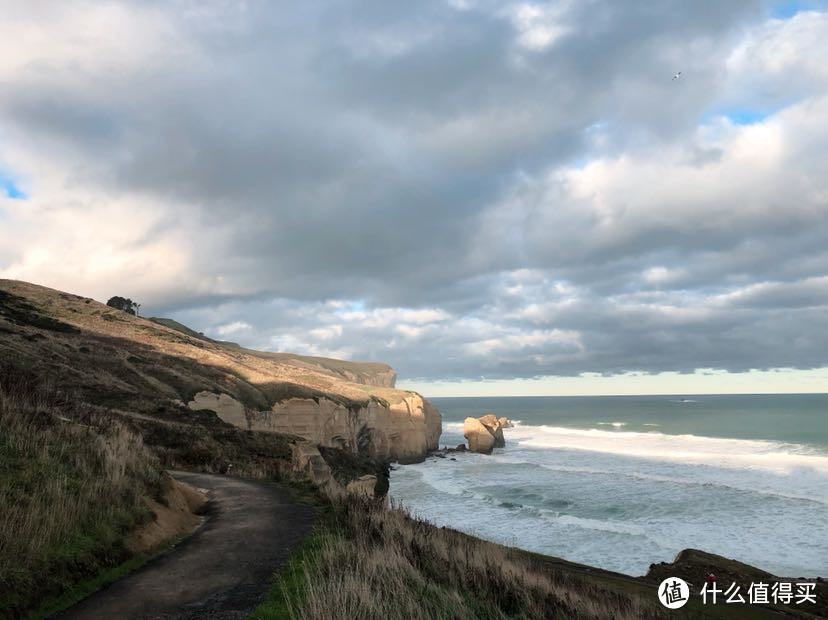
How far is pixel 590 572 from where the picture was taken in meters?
17.8

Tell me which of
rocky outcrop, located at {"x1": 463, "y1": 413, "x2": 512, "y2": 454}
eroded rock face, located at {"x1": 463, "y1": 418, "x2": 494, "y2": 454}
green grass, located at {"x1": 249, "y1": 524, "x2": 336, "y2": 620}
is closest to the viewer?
green grass, located at {"x1": 249, "y1": 524, "x2": 336, "y2": 620}

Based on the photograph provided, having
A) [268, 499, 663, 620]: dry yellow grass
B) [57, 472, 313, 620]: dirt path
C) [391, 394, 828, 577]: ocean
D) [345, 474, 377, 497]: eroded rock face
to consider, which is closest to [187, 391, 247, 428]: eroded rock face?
[345, 474, 377, 497]: eroded rock face

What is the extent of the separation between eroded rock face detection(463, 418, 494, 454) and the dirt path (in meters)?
75.2

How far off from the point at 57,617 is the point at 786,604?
1924 cm

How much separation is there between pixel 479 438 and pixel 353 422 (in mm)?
30545

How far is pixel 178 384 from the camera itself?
40.7 metres

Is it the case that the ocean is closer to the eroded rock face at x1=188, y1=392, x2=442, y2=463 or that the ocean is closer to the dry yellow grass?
the eroded rock face at x1=188, y1=392, x2=442, y2=463

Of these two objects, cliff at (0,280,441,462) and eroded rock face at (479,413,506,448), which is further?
eroded rock face at (479,413,506,448)

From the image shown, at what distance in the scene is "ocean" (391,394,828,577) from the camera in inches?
1169

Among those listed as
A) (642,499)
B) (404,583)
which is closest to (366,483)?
(642,499)

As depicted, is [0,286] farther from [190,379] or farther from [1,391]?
[1,391]

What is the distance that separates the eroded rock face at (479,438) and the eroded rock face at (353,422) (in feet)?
18.4

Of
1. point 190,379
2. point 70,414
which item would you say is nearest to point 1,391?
point 70,414

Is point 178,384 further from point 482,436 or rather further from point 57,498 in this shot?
point 482,436
